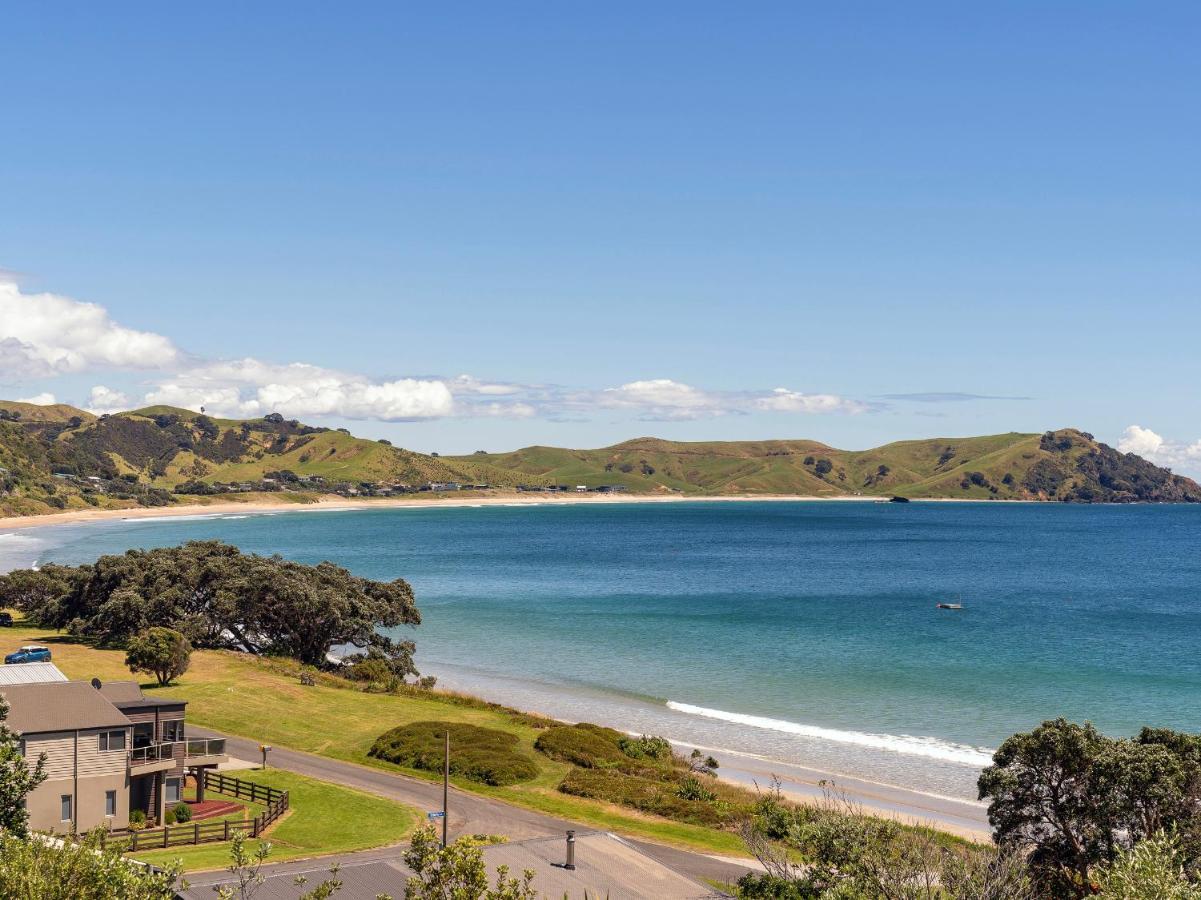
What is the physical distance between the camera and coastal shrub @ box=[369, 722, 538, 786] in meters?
48.0

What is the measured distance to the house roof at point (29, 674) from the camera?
1590 inches

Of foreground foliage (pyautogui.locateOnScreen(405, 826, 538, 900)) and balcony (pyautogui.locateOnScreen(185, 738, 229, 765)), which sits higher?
foreground foliage (pyautogui.locateOnScreen(405, 826, 538, 900))

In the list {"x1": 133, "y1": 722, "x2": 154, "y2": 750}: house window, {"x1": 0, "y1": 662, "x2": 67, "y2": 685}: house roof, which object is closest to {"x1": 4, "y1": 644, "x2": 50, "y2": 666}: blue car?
{"x1": 0, "y1": 662, "x2": 67, "y2": 685}: house roof

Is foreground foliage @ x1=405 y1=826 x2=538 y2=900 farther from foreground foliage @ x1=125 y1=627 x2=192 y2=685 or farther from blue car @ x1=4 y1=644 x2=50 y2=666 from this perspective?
blue car @ x1=4 y1=644 x2=50 y2=666

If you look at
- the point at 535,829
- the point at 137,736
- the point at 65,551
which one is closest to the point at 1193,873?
the point at 535,829

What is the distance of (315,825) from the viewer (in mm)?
38750

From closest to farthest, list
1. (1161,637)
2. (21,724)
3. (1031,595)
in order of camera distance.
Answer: (21,724)
(1161,637)
(1031,595)

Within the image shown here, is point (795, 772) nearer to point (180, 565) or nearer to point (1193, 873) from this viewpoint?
point (1193, 873)

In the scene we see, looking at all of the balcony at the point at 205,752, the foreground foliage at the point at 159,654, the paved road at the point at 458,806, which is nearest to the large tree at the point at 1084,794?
the paved road at the point at 458,806

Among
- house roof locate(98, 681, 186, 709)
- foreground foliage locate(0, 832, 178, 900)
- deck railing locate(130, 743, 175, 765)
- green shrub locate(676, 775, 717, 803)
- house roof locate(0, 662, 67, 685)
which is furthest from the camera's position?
green shrub locate(676, 775, 717, 803)

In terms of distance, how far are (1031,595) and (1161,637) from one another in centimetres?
3793

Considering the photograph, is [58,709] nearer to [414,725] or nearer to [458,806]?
[458,806]

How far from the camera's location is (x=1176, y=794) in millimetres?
31062

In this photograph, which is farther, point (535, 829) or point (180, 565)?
point (180, 565)
